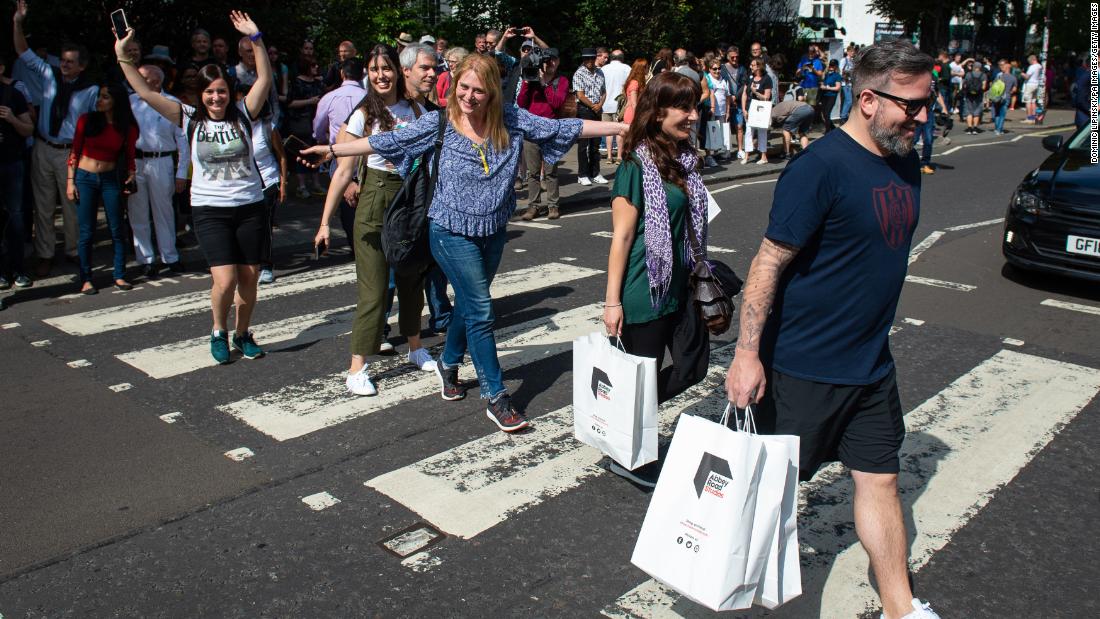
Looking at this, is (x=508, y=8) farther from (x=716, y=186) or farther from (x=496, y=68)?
(x=496, y=68)

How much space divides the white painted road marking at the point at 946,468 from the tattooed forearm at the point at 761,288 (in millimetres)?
1054

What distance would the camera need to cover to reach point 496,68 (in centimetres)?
477

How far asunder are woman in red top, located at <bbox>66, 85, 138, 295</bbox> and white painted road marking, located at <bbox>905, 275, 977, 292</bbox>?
6.78m

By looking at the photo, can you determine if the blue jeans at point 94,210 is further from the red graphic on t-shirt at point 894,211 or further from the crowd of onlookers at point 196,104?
the red graphic on t-shirt at point 894,211

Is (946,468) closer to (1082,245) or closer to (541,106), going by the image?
(1082,245)

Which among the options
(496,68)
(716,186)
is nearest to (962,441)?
(496,68)

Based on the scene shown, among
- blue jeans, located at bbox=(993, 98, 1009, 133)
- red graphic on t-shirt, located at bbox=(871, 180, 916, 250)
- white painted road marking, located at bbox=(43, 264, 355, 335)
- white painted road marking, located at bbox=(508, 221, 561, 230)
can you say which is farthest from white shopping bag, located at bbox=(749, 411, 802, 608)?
blue jeans, located at bbox=(993, 98, 1009, 133)

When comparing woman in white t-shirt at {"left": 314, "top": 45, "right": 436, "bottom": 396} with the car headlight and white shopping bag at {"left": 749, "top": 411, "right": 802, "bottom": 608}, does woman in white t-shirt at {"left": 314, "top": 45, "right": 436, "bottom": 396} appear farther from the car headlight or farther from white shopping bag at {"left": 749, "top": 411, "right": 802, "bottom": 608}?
the car headlight

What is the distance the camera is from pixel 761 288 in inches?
120

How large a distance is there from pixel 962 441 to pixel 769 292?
8.02 ft

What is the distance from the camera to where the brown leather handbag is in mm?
3947

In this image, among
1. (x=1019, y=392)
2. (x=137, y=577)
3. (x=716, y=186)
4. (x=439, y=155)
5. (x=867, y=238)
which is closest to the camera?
(x=867, y=238)

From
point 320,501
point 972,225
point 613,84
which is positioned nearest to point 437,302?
point 320,501

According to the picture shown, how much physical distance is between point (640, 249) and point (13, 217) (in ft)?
21.6
